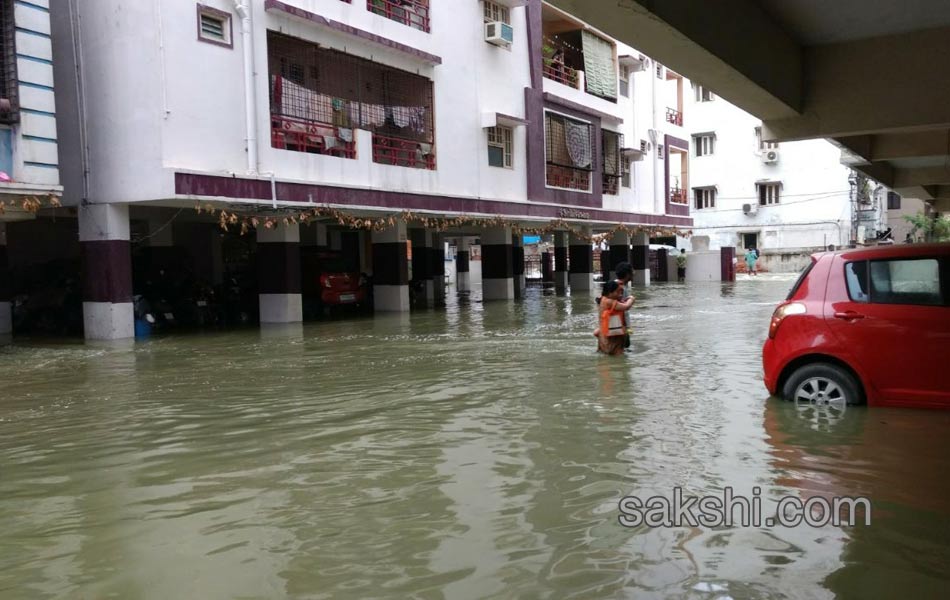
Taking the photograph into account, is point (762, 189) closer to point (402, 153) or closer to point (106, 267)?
point (402, 153)

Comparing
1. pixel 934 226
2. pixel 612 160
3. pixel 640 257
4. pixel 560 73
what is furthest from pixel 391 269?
pixel 934 226

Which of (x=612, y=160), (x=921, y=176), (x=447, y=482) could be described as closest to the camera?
(x=447, y=482)

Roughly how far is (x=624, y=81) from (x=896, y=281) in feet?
88.6

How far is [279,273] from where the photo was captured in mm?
19391

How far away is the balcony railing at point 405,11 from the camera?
20.3 meters

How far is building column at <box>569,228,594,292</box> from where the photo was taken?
3372 centimetres

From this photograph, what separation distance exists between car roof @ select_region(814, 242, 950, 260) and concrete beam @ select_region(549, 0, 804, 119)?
1823 millimetres

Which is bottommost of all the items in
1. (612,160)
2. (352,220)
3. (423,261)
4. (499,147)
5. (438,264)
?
(438,264)

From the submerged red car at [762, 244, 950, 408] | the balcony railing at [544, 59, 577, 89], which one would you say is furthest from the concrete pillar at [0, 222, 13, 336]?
the submerged red car at [762, 244, 950, 408]

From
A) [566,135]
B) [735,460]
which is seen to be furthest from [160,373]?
[566,135]

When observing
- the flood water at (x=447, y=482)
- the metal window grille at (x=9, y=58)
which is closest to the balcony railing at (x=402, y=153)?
the metal window grille at (x=9, y=58)

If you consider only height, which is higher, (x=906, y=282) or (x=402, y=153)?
(x=402, y=153)

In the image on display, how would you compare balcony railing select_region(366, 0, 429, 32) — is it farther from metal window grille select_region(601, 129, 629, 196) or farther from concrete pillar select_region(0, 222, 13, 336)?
metal window grille select_region(601, 129, 629, 196)

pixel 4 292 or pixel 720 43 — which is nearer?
pixel 720 43
